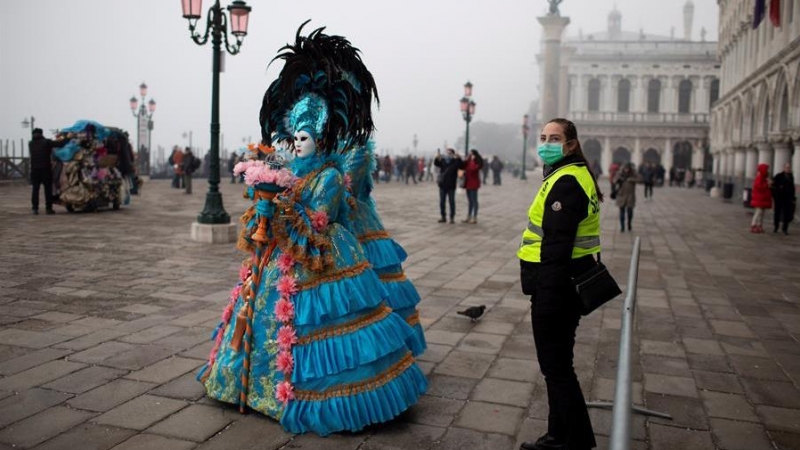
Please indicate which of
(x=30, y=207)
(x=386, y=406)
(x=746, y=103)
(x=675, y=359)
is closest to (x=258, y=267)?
(x=386, y=406)

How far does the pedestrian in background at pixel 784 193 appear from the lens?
544 inches

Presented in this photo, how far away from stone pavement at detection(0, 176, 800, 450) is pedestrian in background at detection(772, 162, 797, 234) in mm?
4059

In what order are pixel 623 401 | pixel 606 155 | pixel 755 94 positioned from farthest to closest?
pixel 606 155
pixel 755 94
pixel 623 401

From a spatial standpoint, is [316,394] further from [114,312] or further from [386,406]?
[114,312]

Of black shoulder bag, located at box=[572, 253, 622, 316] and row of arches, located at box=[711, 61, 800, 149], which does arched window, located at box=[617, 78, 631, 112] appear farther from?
black shoulder bag, located at box=[572, 253, 622, 316]

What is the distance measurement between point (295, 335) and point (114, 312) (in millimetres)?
3069

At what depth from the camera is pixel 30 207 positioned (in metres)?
14.8

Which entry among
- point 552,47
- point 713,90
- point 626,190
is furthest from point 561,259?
point 713,90

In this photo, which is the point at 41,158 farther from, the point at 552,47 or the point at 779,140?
the point at 552,47

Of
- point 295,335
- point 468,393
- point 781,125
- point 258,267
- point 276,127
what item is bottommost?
point 468,393

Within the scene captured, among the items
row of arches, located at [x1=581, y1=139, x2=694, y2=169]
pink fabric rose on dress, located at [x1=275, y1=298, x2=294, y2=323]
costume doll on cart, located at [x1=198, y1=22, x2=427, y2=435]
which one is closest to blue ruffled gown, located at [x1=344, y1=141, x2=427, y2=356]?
costume doll on cart, located at [x1=198, y1=22, x2=427, y2=435]

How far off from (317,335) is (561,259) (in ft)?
4.24

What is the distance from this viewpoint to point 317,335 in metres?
3.46

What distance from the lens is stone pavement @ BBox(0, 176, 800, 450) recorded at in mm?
3539
